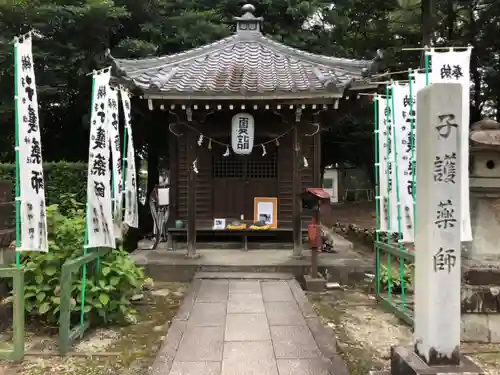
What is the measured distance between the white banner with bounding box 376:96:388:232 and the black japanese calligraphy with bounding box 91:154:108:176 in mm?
4120

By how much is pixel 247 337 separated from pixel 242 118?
524 cm

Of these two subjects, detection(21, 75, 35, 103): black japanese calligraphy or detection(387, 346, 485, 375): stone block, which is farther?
detection(21, 75, 35, 103): black japanese calligraphy

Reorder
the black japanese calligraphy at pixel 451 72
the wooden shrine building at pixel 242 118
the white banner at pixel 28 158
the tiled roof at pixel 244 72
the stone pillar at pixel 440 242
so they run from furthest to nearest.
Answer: the wooden shrine building at pixel 242 118 → the tiled roof at pixel 244 72 → the black japanese calligraphy at pixel 451 72 → the white banner at pixel 28 158 → the stone pillar at pixel 440 242

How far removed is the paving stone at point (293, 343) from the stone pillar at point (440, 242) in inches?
47.0

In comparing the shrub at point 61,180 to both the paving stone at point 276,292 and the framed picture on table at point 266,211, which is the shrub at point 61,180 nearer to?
the framed picture on table at point 266,211

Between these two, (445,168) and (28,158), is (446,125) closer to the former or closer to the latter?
(445,168)

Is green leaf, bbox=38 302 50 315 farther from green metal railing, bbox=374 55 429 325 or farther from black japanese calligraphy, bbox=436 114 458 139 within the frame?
black japanese calligraphy, bbox=436 114 458 139

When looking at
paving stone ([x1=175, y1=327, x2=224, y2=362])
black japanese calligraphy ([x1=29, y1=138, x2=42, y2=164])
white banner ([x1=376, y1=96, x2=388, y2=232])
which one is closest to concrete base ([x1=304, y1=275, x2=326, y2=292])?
white banner ([x1=376, y1=96, x2=388, y2=232])

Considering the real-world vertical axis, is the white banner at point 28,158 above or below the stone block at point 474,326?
above

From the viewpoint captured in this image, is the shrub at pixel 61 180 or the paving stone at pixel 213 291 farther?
the shrub at pixel 61 180

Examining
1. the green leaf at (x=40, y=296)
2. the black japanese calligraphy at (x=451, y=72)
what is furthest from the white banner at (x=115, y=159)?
the black japanese calligraphy at (x=451, y=72)

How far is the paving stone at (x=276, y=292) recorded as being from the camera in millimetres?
6812

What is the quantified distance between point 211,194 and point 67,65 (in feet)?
20.0

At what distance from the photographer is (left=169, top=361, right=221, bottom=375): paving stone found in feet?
13.9
